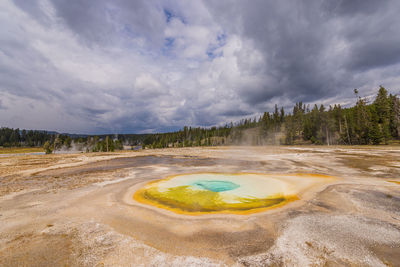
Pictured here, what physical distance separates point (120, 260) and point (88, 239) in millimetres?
1593

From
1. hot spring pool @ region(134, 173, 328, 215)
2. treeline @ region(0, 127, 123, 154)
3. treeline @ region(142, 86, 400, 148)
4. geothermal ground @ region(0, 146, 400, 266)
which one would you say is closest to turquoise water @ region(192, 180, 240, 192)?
hot spring pool @ region(134, 173, 328, 215)

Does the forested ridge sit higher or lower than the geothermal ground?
higher

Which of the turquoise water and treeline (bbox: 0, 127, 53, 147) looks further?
treeline (bbox: 0, 127, 53, 147)

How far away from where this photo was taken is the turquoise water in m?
10.2

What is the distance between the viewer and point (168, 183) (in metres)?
11.3

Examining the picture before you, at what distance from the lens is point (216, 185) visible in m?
11.2

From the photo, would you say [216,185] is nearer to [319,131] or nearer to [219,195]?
[219,195]

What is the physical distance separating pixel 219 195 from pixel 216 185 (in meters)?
2.33

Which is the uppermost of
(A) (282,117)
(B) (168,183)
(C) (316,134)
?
(A) (282,117)

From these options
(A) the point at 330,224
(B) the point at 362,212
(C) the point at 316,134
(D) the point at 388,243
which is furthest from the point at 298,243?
(C) the point at 316,134

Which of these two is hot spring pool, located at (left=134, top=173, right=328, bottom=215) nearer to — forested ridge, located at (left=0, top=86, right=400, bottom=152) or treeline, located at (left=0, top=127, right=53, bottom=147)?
forested ridge, located at (left=0, top=86, right=400, bottom=152)

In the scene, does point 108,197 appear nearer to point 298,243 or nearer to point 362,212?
point 298,243

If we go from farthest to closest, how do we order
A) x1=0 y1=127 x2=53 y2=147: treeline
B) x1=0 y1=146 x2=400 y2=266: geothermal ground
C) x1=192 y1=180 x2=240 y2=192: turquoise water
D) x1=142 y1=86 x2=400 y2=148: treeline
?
x1=0 y1=127 x2=53 y2=147: treeline, x1=142 y1=86 x2=400 y2=148: treeline, x1=192 y1=180 x2=240 y2=192: turquoise water, x1=0 y1=146 x2=400 y2=266: geothermal ground

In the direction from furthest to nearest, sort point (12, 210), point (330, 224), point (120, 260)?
point (12, 210) → point (330, 224) → point (120, 260)
